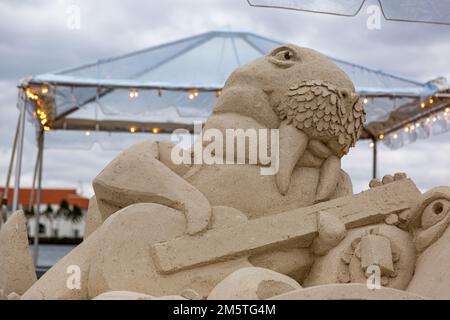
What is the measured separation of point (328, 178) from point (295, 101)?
18.5 inches

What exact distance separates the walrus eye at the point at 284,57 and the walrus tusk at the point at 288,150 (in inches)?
13.8

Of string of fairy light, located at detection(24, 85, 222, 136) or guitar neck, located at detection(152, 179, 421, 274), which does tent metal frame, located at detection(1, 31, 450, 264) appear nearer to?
string of fairy light, located at detection(24, 85, 222, 136)

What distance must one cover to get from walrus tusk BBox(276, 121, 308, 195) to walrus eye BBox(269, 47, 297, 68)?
0.35 meters

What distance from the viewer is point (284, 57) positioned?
13.5 feet

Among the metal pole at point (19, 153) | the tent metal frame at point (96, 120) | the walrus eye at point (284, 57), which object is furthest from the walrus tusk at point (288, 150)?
the metal pole at point (19, 153)

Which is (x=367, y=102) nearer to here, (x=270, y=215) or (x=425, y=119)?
(x=425, y=119)

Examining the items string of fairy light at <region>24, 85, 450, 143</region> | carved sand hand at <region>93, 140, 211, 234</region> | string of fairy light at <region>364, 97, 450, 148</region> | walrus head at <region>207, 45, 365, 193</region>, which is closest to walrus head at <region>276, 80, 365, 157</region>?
walrus head at <region>207, 45, 365, 193</region>

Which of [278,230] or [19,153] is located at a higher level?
[19,153]

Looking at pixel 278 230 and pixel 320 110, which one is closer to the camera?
pixel 278 230

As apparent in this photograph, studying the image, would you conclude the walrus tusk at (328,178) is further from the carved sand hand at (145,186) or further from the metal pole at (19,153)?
the metal pole at (19,153)

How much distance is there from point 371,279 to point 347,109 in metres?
1.02

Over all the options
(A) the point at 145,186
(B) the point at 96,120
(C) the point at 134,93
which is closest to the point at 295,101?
(A) the point at 145,186

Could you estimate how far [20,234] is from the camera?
147 inches
